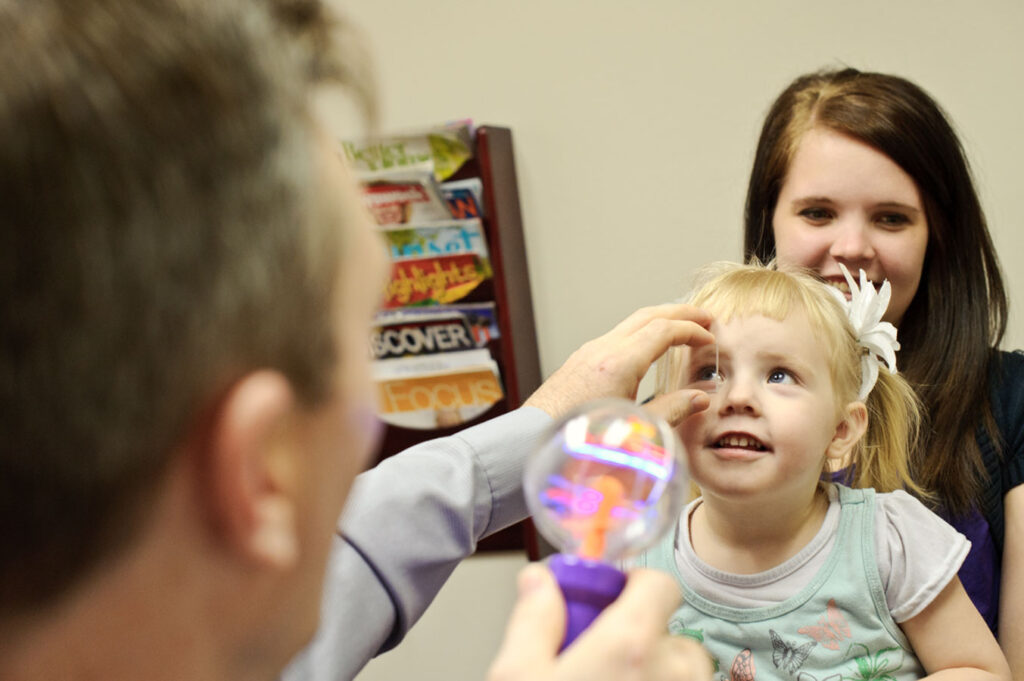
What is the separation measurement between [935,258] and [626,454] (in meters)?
1.04

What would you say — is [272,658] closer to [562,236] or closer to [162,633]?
[162,633]

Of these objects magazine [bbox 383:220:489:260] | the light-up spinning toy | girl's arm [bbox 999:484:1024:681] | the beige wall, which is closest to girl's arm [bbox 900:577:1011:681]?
girl's arm [bbox 999:484:1024:681]

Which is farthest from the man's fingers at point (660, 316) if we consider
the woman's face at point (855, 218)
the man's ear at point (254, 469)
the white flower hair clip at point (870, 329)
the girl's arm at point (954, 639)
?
the man's ear at point (254, 469)

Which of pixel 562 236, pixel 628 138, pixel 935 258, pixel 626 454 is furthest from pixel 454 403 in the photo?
pixel 626 454

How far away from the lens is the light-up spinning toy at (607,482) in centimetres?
55

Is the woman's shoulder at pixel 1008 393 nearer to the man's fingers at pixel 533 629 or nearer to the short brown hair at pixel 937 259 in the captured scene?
the short brown hair at pixel 937 259

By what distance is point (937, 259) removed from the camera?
4.58ft

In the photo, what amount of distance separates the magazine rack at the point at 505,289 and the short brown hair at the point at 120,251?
5.02ft

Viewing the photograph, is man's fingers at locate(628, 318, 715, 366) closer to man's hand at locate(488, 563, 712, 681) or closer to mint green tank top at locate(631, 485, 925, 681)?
mint green tank top at locate(631, 485, 925, 681)

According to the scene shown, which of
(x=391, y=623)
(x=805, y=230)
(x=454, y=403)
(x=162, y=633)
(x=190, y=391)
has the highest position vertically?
(x=190, y=391)

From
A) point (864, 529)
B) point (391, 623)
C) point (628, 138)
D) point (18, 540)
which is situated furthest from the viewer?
point (628, 138)

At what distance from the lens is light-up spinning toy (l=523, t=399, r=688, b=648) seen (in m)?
0.55

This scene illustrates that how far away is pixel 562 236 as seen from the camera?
2.05 m

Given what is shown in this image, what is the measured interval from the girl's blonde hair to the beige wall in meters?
0.63
